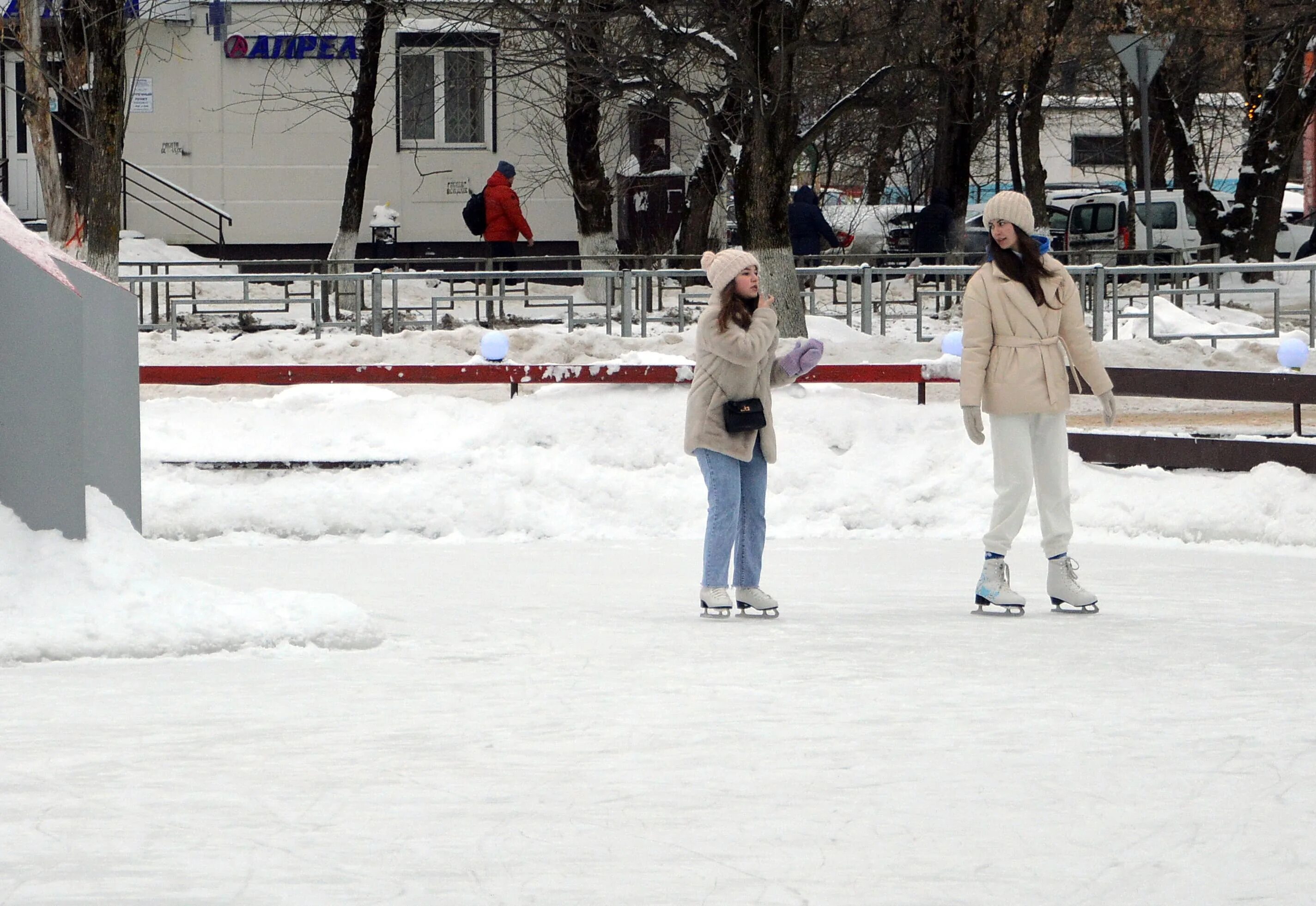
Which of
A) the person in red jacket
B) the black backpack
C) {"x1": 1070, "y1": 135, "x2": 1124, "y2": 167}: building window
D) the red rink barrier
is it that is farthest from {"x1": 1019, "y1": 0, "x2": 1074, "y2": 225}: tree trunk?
{"x1": 1070, "y1": 135, "x2": 1124, "y2": 167}: building window

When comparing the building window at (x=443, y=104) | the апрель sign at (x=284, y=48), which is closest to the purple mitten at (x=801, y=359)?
the апрель sign at (x=284, y=48)

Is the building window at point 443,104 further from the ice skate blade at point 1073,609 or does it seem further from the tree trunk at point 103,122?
the ice skate blade at point 1073,609

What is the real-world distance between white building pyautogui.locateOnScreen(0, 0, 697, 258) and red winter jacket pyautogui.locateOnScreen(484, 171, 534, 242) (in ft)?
13.2

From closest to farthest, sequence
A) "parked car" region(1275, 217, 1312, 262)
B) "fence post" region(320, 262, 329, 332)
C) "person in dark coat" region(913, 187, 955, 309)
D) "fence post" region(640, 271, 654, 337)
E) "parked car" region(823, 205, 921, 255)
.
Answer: "fence post" region(640, 271, 654, 337) → "fence post" region(320, 262, 329, 332) → "person in dark coat" region(913, 187, 955, 309) → "parked car" region(1275, 217, 1312, 262) → "parked car" region(823, 205, 921, 255)

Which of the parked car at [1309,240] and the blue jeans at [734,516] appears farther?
the parked car at [1309,240]

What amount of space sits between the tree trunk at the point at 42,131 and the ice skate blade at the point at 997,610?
43.7ft

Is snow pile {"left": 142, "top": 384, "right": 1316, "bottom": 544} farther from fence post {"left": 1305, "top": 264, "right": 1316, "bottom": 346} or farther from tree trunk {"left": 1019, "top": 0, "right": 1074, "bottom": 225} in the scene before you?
tree trunk {"left": 1019, "top": 0, "right": 1074, "bottom": 225}

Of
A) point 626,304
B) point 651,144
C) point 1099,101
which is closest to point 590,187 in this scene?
point 651,144

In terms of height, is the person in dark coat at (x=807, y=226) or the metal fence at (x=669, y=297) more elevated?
the person in dark coat at (x=807, y=226)

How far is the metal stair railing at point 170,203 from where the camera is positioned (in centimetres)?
2825

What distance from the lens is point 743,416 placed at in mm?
7141

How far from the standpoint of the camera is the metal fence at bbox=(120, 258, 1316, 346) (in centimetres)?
1798

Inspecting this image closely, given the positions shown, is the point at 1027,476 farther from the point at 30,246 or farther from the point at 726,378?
the point at 30,246

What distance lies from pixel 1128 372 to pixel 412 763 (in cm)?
828
